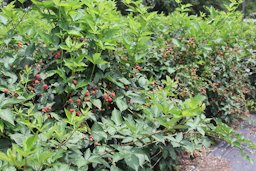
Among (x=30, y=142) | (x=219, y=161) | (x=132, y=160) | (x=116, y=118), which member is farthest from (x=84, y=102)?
(x=219, y=161)

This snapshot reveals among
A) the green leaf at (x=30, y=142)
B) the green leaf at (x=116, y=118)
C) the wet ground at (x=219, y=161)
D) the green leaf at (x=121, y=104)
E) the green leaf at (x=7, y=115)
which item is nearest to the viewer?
the green leaf at (x=30, y=142)

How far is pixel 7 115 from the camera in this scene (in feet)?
4.92

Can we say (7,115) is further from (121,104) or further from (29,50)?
(121,104)

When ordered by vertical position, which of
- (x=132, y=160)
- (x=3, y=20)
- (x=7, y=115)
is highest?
(x=3, y=20)

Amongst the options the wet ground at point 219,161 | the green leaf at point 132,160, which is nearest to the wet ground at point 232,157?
the wet ground at point 219,161

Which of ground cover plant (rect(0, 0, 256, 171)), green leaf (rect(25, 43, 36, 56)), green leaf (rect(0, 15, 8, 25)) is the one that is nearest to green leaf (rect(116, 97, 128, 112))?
ground cover plant (rect(0, 0, 256, 171))

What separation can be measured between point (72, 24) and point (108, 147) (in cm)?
70

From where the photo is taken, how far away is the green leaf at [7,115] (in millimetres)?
1480

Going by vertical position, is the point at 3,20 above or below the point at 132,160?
above

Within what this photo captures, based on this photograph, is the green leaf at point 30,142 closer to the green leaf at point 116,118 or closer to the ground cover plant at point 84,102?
the ground cover plant at point 84,102

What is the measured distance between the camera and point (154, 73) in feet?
8.35

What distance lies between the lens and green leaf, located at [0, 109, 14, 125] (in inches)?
58.3

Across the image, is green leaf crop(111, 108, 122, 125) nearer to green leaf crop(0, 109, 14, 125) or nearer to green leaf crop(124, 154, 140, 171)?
green leaf crop(124, 154, 140, 171)

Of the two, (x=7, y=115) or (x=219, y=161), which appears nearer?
(x=7, y=115)
